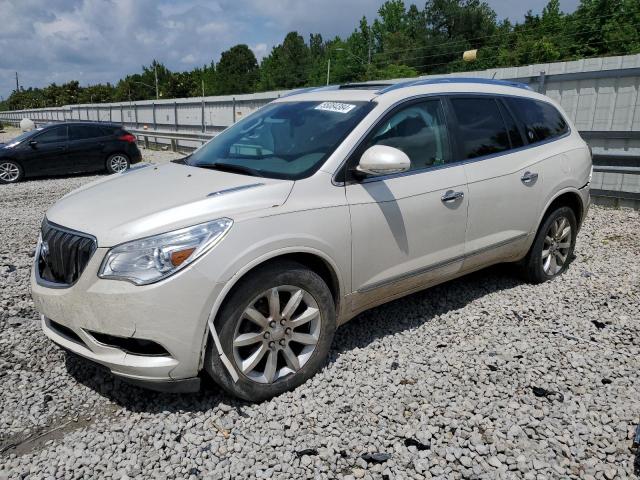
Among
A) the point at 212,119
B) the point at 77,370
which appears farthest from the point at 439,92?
the point at 212,119

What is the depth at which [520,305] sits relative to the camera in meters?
4.51

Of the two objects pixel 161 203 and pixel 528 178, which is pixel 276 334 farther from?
pixel 528 178

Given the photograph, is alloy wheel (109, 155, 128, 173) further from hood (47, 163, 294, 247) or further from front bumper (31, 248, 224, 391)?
front bumper (31, 248, 224, 391)

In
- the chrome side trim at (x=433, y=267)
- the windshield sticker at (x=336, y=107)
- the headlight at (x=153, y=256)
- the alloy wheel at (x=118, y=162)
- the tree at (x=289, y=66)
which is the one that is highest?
the tree at (x=289, y=66)

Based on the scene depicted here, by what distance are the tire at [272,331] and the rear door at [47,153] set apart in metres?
12.5

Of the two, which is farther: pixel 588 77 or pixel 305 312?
pixel 588 77

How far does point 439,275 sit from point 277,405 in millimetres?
1637

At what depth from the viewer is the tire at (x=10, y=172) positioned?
42.6 ft

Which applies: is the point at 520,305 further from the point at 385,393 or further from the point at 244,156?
the point at 244,156

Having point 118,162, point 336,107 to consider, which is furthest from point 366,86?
point 118,162

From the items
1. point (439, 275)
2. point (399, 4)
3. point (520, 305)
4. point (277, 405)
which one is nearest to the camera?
point (277, 405)

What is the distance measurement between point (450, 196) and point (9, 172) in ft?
42.3

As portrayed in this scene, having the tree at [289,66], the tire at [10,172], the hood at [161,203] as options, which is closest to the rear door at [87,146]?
the tire at [10,172]

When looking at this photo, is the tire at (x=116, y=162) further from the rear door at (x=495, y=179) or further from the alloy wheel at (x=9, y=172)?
the rear door at (x=495, y=179)
